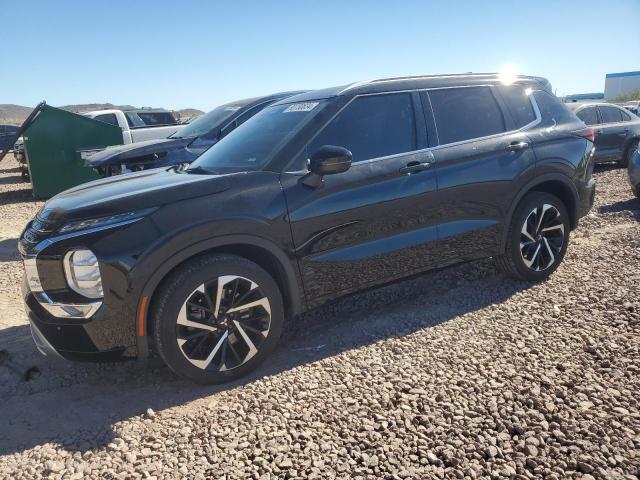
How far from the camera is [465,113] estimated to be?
451 centimetres

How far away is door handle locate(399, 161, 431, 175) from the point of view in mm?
4004

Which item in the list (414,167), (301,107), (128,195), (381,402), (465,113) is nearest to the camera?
(381,402)

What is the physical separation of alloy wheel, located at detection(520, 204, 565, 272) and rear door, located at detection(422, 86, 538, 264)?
329 mm

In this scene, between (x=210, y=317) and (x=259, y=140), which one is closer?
(x=210, y=317)

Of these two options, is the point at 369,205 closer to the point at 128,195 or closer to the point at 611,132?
the point at 128,195

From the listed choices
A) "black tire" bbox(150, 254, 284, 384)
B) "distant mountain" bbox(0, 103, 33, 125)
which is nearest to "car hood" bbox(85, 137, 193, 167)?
"black tire" bbox(150, 254, 284, 384)

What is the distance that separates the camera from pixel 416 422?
2846mm

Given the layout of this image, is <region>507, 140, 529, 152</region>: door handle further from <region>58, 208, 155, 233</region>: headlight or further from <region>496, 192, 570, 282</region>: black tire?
<region>58, 208, 155, 233</region>: headlight

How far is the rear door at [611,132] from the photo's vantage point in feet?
38.4

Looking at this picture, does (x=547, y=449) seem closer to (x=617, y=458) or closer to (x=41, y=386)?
(x=617, y=458)

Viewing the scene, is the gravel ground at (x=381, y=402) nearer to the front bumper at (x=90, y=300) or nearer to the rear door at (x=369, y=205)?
the front bumper at (x=90, y=300)

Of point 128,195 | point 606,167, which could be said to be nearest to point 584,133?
point 128,195

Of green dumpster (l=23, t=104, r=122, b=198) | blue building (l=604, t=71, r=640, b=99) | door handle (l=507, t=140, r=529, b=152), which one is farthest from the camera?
blue building (l=604, t=71, r=640, b=99)

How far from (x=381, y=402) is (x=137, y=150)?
19.7 ft
